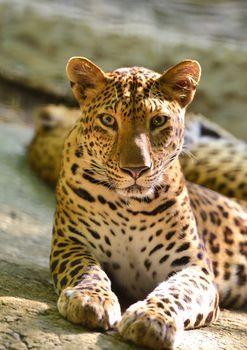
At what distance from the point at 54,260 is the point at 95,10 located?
29.6 feet

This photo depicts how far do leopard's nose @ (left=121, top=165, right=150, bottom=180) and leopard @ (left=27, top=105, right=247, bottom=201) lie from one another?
308 cm

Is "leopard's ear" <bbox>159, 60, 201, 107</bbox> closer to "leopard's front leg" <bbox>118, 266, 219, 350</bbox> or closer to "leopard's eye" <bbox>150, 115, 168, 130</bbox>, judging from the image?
"leopard's eye" <bbox>150, 115, 168, 130</bbox>

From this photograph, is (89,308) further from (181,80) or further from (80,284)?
(181,80)

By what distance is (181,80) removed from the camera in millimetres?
5988

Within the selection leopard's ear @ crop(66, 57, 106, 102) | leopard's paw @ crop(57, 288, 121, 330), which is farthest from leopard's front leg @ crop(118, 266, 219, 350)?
leopard's ear @ crop(66, 57, 106, 102)

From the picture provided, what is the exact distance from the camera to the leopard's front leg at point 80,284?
5.13 m

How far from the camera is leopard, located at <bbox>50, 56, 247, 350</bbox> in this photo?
5.54 m

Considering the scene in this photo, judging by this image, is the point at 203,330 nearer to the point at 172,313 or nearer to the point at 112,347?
the point at 172,313

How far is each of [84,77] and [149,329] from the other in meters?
1.78

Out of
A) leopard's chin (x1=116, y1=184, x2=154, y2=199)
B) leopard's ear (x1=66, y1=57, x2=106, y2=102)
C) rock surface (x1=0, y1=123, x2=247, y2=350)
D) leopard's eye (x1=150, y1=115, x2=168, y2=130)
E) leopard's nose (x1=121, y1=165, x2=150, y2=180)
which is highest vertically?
leopard's ear (x1=66, y1=57, x2=106, y2=102)

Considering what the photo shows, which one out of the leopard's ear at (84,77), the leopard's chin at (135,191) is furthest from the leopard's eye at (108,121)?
the leopard's chin at (135,191)

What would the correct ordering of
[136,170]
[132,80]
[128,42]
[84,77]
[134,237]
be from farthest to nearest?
[128,42] → [134,237] → [84,77] → [132,80] → [136,170]

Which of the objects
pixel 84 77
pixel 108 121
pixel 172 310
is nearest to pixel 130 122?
pixel 108 121

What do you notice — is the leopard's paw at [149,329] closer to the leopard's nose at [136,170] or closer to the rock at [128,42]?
the leopard's nose at [136,170]
